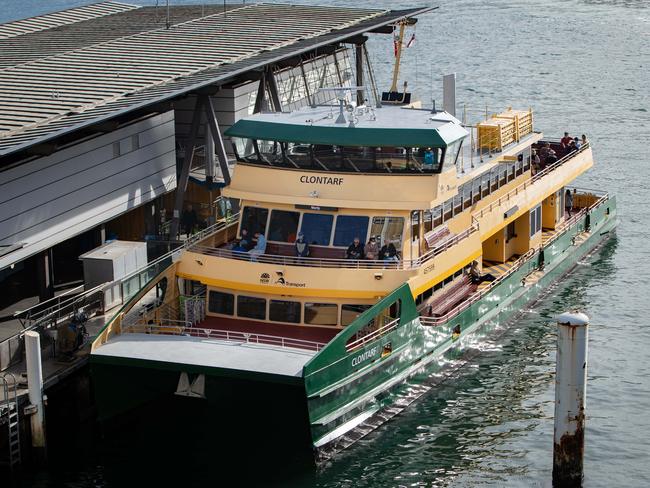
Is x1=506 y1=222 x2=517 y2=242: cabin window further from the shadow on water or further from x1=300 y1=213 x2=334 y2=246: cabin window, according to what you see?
x1=300 y1=213 x2=334 y2=246: cabin window

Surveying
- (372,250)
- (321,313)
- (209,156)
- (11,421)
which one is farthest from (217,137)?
(11,421)

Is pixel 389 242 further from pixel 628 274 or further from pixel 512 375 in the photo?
pixel 628 274

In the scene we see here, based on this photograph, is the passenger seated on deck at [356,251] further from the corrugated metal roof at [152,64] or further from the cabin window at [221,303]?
the corrugated metal roof at [152,64]

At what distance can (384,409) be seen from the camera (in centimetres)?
3294

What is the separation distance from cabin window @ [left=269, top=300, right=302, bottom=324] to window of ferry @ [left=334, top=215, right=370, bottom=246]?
81.3 inches

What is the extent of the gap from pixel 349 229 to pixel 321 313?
2420mm

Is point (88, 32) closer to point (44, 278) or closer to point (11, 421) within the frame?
point (44, 278)

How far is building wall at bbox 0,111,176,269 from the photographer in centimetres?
3503

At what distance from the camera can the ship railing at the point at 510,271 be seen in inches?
1387

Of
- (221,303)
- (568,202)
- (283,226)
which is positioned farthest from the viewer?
(568,202)

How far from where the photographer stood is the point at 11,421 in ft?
99.2

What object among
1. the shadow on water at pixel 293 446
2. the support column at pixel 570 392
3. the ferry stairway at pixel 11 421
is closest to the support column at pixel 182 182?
the shadow on water at pixel 293 446

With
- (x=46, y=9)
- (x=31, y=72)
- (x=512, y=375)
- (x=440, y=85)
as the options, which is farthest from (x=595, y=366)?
(x=46, y=9)

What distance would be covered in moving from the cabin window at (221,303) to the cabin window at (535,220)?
13.5 metres
